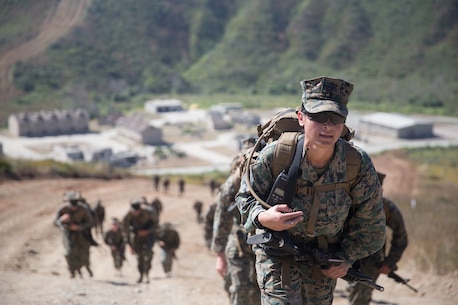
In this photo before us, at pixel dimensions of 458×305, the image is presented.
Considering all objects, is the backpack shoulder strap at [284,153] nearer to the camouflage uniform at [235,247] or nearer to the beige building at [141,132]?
the camouflage uniform at [235,247]

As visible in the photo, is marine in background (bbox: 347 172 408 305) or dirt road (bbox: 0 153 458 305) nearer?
marine in background (bbox: 347 172 408 305)

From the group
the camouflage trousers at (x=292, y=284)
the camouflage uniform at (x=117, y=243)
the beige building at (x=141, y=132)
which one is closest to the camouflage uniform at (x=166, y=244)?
the camouflage uniform at (x=117, y=243)

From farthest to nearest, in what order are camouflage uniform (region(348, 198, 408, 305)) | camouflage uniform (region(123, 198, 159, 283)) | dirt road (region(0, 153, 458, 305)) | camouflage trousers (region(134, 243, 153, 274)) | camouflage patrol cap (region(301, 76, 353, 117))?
camouflage trousers (region(134, 243, 153, 274)) → camouflage uniform (region(123, 198, 159, 283)) → dirt road (region(0, 153, 458, 305)) → camouflage uniform (region(348, 198, 408, 305)) → camouflage patrol cap (region(301, 76, 353, 117))

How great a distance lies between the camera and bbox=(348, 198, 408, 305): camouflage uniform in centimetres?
652

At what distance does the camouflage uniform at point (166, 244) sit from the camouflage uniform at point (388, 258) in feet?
19.7

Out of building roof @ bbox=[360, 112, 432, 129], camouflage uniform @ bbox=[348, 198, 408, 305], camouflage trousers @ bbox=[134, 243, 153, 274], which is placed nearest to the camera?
camouflage uniform @ bbox=[348, 198, 408, 305]

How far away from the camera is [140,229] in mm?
10453

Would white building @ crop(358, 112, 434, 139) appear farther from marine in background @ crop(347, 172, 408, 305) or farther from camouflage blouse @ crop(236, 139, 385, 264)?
camouflage blouse @ crop(236, 139, 385, 264)

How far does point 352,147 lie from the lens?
3758mm

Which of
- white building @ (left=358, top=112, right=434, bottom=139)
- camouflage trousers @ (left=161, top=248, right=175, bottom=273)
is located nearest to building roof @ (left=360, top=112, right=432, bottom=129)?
white building @ (left=358, top=112, right=434, bottom=139)

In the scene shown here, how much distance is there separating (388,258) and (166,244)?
636cm

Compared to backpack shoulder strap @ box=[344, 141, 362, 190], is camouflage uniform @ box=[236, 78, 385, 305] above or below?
below

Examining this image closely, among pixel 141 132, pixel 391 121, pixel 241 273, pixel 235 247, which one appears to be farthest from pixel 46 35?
pixel 241 273

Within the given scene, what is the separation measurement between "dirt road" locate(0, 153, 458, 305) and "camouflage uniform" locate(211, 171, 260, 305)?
1.97 m
